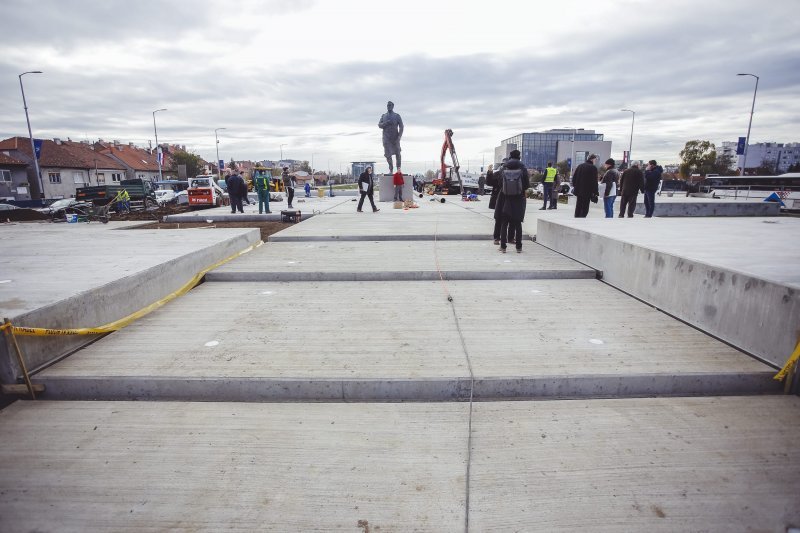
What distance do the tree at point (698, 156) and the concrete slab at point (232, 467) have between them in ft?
212

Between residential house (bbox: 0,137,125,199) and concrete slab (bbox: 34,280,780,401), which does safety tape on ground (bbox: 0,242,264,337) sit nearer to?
concrete slab (bbox: 34,280,780,401)

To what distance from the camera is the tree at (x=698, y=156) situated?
5247 centimetres

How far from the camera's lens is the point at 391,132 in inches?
697

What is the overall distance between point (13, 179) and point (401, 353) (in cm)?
5910

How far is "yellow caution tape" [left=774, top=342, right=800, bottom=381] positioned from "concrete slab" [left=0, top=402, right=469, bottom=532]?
7.71ft

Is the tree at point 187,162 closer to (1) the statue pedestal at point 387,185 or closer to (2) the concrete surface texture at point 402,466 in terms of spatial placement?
(1) the statue pedestal at point 387,185

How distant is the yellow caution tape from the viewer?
2904 millimetres

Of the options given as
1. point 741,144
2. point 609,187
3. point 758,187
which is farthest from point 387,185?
point 758,187

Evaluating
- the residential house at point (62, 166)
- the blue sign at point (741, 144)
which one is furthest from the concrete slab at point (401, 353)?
the residential house at point (62, 166)

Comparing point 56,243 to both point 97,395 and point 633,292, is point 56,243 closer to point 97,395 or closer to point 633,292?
point 97,395

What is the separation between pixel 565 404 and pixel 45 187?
6148 cm

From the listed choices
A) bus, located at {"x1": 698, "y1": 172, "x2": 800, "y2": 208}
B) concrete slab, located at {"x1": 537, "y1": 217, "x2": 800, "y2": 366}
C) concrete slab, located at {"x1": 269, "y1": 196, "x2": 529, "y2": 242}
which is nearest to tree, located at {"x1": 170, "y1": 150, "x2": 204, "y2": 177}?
concrete slab, located at {"x1": 269, "y1": 196, "x2": 529, "y2": 242}

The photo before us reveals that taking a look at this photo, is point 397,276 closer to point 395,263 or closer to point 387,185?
point 395,263

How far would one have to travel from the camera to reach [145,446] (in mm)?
2514
